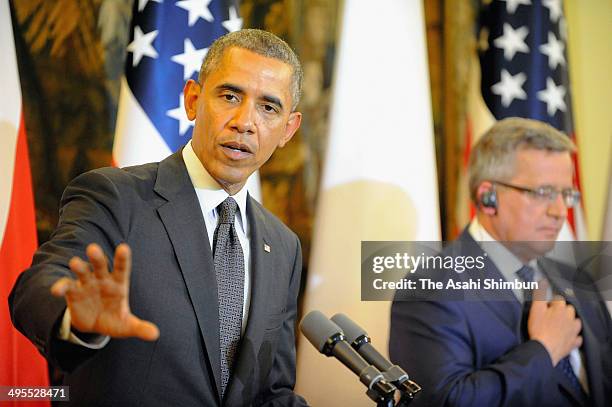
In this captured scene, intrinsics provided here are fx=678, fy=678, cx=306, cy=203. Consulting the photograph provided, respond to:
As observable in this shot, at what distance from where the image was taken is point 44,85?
9.59ft

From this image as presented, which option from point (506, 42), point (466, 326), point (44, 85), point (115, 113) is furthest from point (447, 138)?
point (44, 85)

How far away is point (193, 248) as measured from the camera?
1890 millimetres

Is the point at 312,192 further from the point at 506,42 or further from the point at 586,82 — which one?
the point at 586,82

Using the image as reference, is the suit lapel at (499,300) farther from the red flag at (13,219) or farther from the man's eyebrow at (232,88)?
the red flag at (13,219)

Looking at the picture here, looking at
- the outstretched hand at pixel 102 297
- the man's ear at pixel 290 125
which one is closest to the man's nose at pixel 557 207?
the man's ear at pixel 290 125

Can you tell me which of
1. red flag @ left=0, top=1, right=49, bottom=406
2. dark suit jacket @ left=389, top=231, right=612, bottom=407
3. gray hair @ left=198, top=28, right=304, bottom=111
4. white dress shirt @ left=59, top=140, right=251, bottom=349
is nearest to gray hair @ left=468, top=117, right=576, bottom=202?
dark suit jacket @ left=389, top=231, right=612, bottom=407

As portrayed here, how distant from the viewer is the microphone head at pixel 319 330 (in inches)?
62.0

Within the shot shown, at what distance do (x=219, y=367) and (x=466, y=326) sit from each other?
1140 mm

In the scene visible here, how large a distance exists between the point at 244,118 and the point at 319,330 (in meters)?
0.73

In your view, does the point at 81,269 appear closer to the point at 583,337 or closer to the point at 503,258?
the point at 503,258

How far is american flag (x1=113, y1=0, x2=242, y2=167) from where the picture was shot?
2.71 m

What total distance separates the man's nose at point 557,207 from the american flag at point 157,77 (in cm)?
146

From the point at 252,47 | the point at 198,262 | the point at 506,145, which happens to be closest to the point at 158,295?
the point at 198,262

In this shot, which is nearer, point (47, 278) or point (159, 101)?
point (47, 278)
